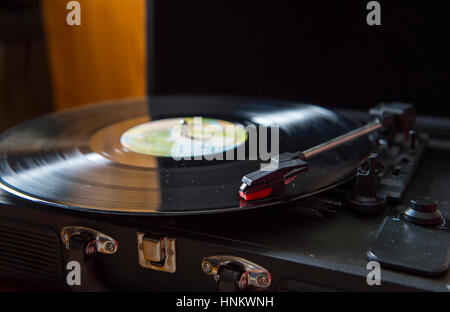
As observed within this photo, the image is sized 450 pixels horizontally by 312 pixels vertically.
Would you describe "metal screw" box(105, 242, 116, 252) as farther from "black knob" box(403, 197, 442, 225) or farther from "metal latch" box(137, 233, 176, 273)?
"black knob" box(403, 197, 442, 225)

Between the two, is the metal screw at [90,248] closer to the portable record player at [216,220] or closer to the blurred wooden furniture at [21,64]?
the portable record player at [216,220]

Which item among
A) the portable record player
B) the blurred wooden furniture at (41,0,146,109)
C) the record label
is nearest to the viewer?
the portable record player

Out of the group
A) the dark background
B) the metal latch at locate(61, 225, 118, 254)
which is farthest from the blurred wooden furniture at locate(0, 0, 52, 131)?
the metal latch at locate(61, 225, 118, 254)

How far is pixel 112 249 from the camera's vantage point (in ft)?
2.18

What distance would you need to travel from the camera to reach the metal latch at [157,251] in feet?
2.03

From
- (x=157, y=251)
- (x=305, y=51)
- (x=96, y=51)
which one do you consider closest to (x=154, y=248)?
(x=157, y=251)

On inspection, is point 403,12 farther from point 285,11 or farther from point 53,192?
point 53,192

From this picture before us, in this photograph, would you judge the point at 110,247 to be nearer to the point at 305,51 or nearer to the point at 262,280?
the point at 262,280

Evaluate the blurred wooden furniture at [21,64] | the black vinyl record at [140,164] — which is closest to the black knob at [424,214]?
the black vinyl record at [140,164]

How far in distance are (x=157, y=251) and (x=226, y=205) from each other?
105mm

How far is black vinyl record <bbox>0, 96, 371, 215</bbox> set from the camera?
65 centimetres

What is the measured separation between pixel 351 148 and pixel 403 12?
1.28 feet

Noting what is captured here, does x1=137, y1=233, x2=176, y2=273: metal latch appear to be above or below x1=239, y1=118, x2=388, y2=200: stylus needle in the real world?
below
